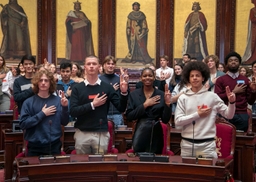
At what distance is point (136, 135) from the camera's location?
3545 mm

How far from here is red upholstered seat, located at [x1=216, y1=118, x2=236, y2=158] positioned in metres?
3.92

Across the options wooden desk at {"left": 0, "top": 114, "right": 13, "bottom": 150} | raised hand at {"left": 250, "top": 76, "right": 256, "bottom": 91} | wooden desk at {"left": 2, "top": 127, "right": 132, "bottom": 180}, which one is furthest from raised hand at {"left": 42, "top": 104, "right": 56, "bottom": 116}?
raised hand at {"left": 250, "top": 76, "right": 256, "bottom": 91}

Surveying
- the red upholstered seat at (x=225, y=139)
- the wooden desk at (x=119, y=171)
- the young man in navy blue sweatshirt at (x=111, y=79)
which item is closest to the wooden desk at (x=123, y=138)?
the young man in navy blue sweatshirt at (x=111, y=79)

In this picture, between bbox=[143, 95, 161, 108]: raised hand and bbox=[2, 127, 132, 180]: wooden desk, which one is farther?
bbox=[2, 127, 132, 180]: wooden desk

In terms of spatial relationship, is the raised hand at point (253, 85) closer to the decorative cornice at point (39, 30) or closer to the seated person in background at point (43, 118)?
the seated person in background at point (43, 118)

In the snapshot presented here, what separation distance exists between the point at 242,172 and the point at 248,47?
18.2ft

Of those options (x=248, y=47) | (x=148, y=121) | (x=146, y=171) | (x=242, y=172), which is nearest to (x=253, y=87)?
(x=242, y=172)

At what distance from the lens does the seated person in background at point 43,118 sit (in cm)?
346

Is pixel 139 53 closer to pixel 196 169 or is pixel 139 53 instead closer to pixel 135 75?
pixel 135 75

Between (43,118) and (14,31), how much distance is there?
20.8 feet

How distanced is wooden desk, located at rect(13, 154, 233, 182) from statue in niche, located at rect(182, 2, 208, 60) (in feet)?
22.7

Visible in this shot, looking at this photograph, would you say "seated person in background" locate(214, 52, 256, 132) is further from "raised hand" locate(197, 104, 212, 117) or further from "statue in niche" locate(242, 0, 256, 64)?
"statue in niche" locate(242, 0, 256, 64)

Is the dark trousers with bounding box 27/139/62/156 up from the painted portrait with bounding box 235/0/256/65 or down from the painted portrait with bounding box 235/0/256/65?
down

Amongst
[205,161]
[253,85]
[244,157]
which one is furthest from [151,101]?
[253,85]
